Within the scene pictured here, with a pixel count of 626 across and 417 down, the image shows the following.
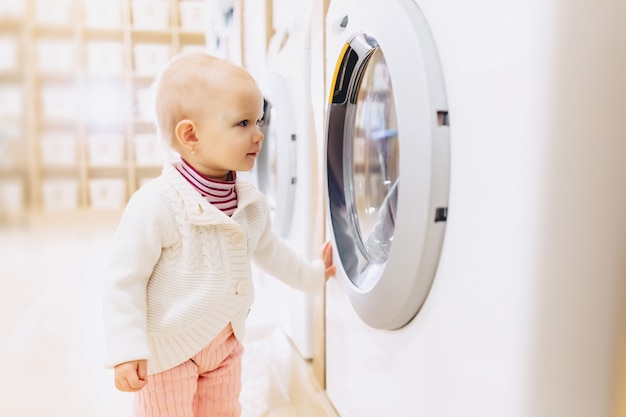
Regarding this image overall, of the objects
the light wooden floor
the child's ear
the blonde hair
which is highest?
the blonde hair

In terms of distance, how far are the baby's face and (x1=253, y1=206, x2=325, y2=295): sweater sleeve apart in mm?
144

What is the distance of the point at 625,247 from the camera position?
469mm

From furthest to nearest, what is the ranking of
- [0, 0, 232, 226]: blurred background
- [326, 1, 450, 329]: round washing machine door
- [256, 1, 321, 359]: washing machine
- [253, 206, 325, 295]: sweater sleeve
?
[0, 0, 232, 226]: blurred background → [256, 1, 321, 359]: washing machine → [253, 206, 325, 295]: sweater sleeve → [326, 1, 450, 329]: round washing machine door

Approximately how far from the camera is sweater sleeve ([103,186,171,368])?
0.62m

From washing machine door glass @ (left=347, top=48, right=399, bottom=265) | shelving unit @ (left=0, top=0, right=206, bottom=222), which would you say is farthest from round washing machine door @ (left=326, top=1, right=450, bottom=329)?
shelving unit @ (left=0, top=0, right=206, bottom=222)

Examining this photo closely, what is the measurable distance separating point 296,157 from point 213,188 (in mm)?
445

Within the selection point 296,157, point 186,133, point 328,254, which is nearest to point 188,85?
point 186,133

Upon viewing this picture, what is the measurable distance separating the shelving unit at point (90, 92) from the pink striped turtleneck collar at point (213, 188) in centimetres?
216

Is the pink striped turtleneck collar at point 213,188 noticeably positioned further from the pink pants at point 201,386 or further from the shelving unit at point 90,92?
the shelving unit at point 90,92

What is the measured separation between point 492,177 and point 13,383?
1.29m

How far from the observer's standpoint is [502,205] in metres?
0.44

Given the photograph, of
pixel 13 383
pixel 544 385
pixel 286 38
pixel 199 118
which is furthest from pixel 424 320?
pixel 13 383

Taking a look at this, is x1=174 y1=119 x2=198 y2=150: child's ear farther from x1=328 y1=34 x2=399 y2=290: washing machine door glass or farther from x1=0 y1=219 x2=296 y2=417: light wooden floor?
x1=0 y1=219 x2=296 y2=417: light wooden floor

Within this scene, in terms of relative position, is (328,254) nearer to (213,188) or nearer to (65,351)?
(213,188)
